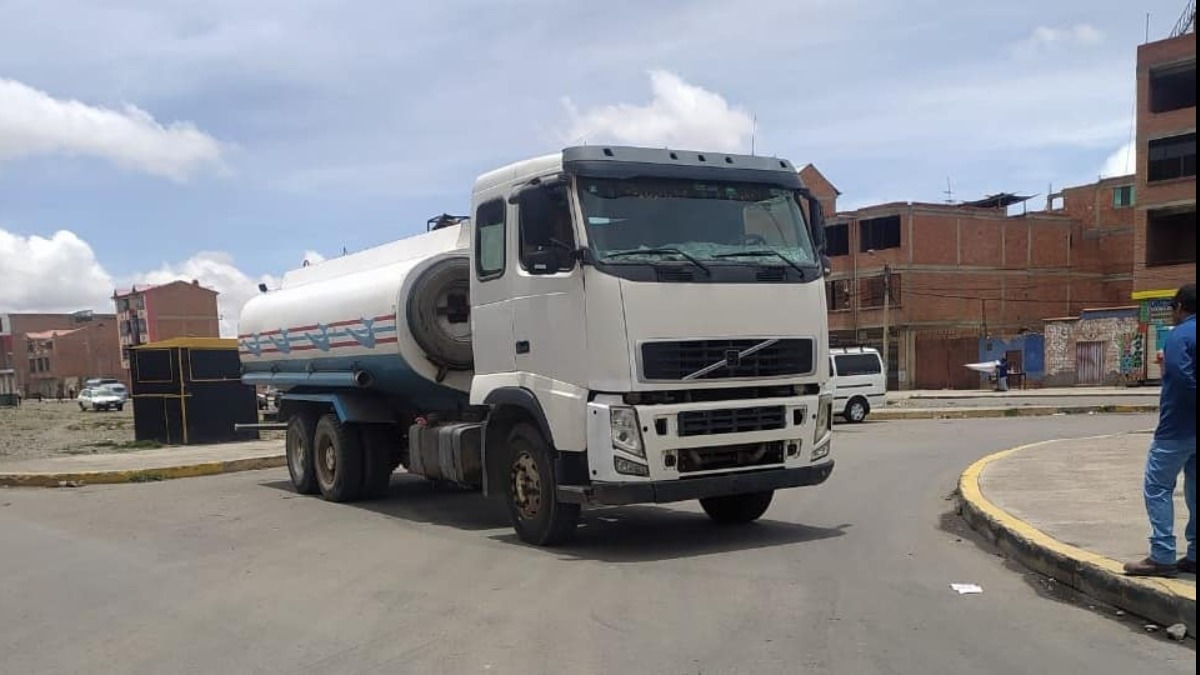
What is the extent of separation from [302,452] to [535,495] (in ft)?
19.1

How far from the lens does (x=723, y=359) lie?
23.7ft

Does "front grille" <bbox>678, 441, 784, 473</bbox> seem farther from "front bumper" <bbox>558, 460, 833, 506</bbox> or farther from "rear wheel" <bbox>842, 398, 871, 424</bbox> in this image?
"rear wheel" <bbox>842, 398, 871, 424</bbox>

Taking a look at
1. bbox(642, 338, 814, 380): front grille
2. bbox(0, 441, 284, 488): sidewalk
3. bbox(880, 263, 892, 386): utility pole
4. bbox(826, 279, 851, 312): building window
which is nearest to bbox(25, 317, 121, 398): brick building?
bbox(826, 279, 851, 312): building window

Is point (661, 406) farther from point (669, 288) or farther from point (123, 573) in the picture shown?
point (123, 573)

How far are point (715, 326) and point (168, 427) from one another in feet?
54.1

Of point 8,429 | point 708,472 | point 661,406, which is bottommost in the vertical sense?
point 8,429

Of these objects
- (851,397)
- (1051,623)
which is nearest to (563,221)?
(1051,623)

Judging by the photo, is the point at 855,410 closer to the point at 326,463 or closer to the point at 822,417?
the point at 326,463

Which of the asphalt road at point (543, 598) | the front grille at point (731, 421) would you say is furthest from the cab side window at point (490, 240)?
the asphalt road at point (543, 598)

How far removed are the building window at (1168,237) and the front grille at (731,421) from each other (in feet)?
129

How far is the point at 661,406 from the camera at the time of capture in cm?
704

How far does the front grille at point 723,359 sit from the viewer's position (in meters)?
7.04

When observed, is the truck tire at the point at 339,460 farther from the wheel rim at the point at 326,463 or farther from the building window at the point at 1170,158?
the building window at the point at 1170,158

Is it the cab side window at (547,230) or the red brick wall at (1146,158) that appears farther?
the red brick wall at (1146,158)
